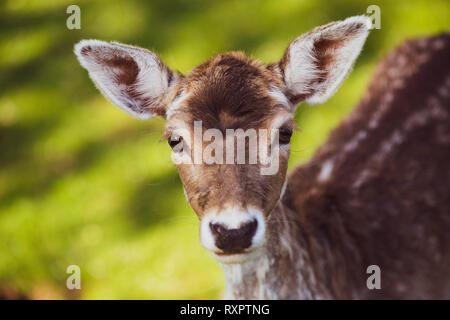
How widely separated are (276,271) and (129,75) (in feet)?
4.65

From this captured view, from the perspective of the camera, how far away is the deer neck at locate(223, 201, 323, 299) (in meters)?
3.17

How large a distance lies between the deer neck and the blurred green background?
5.23ft

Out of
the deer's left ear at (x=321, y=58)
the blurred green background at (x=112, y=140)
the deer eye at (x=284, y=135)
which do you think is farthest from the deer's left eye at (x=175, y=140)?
the blurred green background at (x=112, y=140)

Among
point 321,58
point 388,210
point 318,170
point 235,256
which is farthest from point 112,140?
point 235,256

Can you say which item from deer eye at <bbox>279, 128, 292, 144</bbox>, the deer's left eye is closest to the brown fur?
deer eye at <bbox>279, 128, 292, 144</bbox>

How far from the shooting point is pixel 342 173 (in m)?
3.96

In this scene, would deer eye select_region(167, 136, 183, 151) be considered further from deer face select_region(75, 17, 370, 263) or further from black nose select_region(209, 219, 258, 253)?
black nose select_region(209, 219, 258, 253)

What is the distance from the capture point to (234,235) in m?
2.52

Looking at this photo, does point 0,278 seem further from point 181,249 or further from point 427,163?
point 427,163

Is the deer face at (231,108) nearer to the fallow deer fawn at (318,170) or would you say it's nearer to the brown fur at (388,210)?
the fallow deer fawn at (318,170)

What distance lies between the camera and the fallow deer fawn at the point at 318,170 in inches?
107

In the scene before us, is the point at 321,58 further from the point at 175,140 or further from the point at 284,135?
the point at 175,140

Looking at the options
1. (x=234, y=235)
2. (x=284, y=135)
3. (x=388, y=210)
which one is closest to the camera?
(x=234, y=235)

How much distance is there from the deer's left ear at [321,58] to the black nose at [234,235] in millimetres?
925
